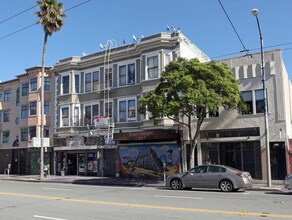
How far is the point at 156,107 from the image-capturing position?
71.5 ft

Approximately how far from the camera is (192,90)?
2088 cm

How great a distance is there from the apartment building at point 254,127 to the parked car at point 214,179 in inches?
227

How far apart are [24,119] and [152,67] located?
57.9 feet

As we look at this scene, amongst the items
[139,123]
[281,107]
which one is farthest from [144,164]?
[281,107]

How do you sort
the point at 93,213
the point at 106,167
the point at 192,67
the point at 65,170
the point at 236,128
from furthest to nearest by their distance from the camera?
the point at 65,170, the point at 106,167, the point at 236,128, the point at 192,67, the point at 93,213

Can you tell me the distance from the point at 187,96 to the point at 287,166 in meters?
8.84

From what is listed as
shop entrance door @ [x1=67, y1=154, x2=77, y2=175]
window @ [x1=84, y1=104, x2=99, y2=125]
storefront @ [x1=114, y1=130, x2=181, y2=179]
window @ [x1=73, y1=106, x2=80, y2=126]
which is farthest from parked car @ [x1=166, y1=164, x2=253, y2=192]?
shop entrance door @ [x1=67, y1=154, x2=77, y2=175]

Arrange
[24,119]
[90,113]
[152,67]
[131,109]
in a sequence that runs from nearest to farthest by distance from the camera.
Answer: [152,67]
[131,109]
[90,113]
[24,119]

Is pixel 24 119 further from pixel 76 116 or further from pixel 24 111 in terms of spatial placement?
pixel 76 116

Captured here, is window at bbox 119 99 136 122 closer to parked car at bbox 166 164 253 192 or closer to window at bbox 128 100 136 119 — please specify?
window at bbox 128 100 136 119

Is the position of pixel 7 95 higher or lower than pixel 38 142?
higher

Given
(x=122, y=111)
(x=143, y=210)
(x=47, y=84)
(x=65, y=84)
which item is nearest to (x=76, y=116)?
(x=65, y=84)

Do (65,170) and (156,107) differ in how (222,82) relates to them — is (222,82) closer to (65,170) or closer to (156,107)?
(156,107)

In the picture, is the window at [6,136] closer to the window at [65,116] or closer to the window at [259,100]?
the window at [65,116]
